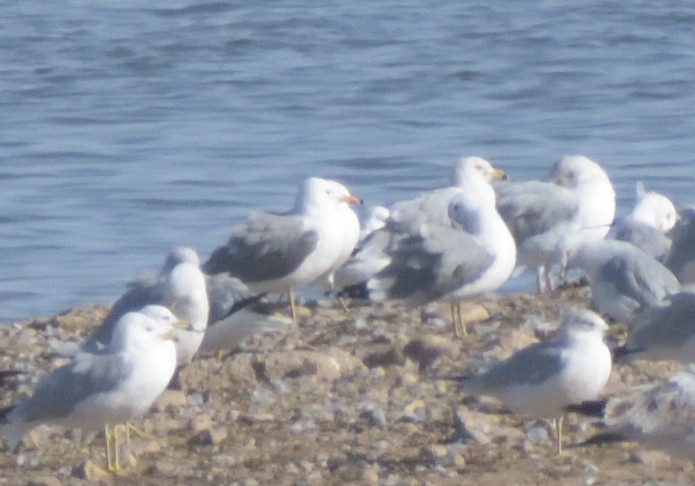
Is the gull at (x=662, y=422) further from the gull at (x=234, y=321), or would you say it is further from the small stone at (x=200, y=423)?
the gull at (x=234, y=321)

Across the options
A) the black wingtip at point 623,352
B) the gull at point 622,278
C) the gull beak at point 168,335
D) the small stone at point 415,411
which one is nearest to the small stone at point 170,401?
the gull beak at point 168,335

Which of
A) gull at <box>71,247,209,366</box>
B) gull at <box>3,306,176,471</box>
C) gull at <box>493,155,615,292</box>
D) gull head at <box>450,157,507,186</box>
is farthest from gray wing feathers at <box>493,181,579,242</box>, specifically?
gull at <box>3,306,176,471</box>

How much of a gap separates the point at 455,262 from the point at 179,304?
69.7 inches

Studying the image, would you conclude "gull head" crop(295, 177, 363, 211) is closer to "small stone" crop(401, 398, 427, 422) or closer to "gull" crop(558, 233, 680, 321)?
"gull" crop(558, 233, 680, 321)

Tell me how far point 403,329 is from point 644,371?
1753mm

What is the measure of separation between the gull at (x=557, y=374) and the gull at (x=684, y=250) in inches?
120

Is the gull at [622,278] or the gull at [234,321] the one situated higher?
the gull at [622,278]

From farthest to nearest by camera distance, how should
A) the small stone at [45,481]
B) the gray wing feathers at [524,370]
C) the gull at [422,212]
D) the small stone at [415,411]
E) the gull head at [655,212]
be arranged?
the gull head at [655,212] < the gull at [422,212] < the small stone at [415,411] < the gray wing feathers at [524,370] < the small stone at [45,481]

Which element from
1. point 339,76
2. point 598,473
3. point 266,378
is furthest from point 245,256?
point 339,76

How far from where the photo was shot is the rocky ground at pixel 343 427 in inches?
311

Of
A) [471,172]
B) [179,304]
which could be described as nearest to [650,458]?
[179,304]

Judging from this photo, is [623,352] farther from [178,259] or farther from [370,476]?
[178,259]

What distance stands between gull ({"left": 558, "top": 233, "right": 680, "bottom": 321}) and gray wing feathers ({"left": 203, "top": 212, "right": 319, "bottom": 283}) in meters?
1.86

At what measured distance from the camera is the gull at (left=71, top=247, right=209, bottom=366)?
31.5 ft
